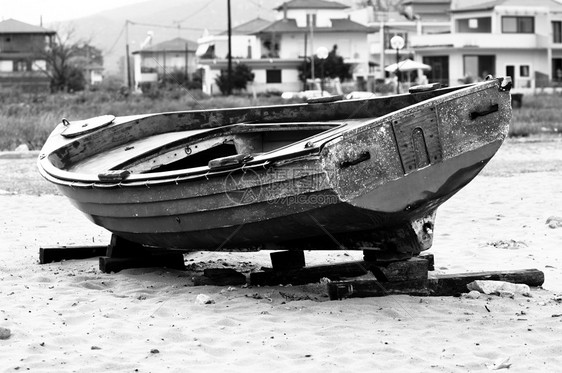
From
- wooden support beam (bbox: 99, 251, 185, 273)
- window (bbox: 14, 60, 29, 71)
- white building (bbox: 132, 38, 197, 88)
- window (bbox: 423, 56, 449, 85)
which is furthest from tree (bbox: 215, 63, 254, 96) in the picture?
wooden support beam (bbox: 99, 251, 185, 273)

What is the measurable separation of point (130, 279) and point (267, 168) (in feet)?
6.29

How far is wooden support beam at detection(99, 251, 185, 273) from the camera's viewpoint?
7.75m

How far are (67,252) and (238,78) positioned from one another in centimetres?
4991

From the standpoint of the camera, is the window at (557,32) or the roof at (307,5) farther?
the roof at (307,5)

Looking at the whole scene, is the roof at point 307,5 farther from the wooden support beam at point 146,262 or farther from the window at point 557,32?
the wooden support beam at point 146,262

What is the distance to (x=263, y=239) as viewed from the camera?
653cm

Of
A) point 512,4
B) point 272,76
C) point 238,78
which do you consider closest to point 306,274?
point 238,78

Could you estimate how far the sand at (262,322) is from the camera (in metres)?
5.19

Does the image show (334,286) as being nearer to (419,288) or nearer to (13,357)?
(419,288)

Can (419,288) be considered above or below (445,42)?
below

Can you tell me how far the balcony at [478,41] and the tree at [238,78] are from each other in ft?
34.8

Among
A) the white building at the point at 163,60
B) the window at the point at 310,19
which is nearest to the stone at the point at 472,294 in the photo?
the window at the point at 310,19

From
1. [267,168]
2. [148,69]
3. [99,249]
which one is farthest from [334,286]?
[148,69]

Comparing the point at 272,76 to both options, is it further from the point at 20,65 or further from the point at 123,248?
the point at 123,248
